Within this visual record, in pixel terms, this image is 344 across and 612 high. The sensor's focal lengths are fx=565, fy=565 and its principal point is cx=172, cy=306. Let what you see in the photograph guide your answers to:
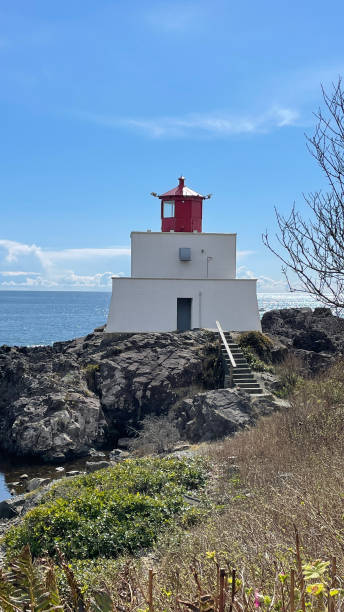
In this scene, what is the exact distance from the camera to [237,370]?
799 inches

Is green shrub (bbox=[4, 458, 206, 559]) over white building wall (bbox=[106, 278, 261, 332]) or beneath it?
beneath

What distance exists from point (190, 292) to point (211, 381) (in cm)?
515

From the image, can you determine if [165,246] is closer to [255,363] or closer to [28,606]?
[255,363]

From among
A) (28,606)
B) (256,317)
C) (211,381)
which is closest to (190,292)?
(256,317)

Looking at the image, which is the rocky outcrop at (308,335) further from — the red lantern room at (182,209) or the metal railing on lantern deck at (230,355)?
the red lantern room at (182,209)

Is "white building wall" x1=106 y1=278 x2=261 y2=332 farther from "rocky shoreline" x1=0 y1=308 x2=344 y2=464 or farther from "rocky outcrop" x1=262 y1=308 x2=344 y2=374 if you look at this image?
"rocky outcrop" x1=262 y1=308 x2=344 y2=374

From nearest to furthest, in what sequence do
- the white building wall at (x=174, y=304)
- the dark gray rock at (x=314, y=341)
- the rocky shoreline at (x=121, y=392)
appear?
1. the rocky shoreline at (x=121, y=392)
2. the dark gray rock at (x=314, y=341)
3. the white building wall at (x=174, y=304)

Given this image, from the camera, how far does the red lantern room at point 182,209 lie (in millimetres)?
26656

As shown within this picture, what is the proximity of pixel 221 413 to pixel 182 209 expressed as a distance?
13.5 m

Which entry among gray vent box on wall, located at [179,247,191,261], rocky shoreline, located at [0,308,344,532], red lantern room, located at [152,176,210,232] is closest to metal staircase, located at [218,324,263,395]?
rocky shoreline, located at [0,308,344,532]

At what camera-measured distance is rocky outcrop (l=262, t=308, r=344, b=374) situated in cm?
2125

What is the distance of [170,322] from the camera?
25.1 metres

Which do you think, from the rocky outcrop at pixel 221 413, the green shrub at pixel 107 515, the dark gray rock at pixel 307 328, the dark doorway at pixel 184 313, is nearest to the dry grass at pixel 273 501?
the green shrub at pixel 107 515

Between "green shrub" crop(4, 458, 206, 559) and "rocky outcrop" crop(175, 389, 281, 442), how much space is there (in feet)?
17.0
